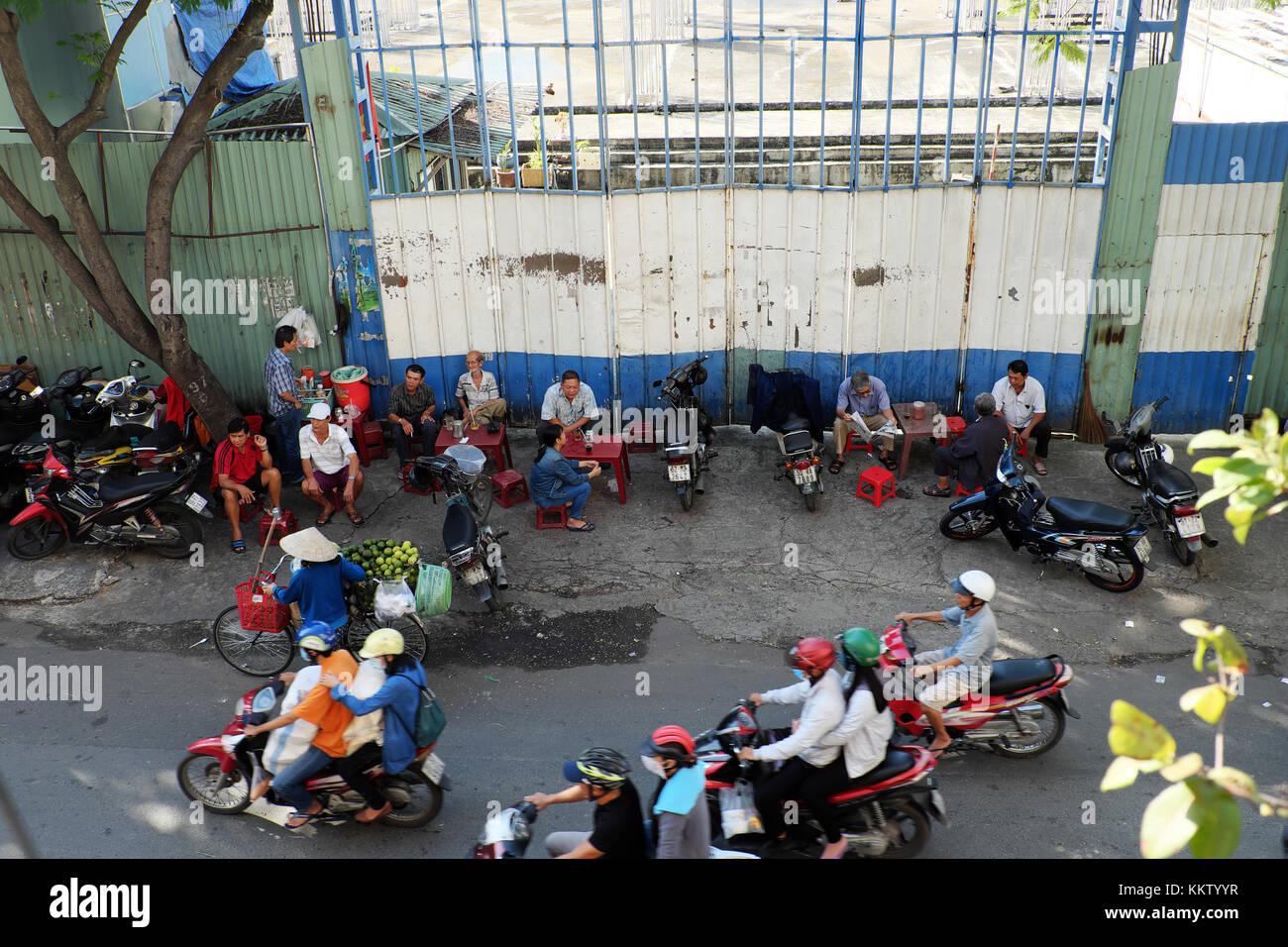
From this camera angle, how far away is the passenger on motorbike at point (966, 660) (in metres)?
5.90

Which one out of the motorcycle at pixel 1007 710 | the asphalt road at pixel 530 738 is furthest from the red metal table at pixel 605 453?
the motorcycle at pixel 1007 710

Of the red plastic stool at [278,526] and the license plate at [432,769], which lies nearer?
the license plate at [432,769]

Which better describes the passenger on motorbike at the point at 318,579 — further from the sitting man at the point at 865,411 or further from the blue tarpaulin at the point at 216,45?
the blue tarpaulin at the point at 216,45

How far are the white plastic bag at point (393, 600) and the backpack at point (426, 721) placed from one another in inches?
53.0

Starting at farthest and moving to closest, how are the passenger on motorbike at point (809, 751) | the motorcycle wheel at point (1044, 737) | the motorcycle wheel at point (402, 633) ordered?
1. the motorcycle wheel at point (402, 633)
2. the motorcycle wheel at point (1044, 737)
3. the passenger on motorbike at point (809, 751)

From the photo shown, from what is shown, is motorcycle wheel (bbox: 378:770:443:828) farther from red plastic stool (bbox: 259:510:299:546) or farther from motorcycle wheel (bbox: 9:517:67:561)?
motorcycle wheel (bbox: 9:517:67:561)

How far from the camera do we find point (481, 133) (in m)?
9.83

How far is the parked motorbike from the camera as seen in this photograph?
9.20 metres

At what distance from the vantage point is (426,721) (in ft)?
18.3

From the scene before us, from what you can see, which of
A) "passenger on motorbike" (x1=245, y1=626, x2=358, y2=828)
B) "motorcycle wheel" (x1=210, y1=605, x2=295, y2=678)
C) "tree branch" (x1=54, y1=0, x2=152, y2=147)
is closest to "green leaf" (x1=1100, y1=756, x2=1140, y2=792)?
"passenger on motorbike" (x1=245, y1=626, x2=358, y2=828)

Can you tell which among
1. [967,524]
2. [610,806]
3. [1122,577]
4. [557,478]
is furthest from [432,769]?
[1122,577]

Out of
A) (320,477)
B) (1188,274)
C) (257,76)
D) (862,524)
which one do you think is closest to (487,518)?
(320,477)

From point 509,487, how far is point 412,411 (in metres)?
1.41

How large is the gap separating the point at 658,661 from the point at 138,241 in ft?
23.3
